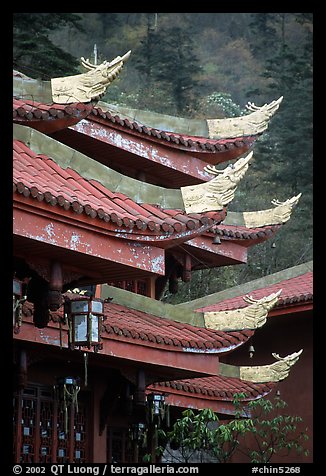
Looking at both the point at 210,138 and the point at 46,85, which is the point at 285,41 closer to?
the point at 210,138

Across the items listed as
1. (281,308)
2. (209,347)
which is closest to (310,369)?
(281,308)

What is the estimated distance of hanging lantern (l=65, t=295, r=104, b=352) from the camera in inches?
427

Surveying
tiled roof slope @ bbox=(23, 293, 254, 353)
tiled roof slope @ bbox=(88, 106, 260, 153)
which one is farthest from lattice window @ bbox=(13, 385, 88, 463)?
tiled roof slope @ bbox=(88, 106, 260, 153)

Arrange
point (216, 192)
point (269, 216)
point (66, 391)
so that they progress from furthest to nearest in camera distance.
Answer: point (269, 216) < point (66, 391) < point (216, 192)

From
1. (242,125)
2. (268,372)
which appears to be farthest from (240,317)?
(242,125)

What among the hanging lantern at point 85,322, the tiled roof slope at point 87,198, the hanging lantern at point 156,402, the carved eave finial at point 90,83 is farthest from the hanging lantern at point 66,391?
the carved eave finial at point 90,83

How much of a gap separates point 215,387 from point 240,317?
Result: 141cm

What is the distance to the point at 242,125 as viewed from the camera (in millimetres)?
16734

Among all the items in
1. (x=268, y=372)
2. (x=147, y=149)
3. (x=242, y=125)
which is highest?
(x=242, y=125)

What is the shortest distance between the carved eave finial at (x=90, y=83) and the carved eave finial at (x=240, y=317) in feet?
14.4

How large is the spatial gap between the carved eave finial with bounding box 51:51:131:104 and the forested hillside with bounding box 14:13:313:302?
1664cm

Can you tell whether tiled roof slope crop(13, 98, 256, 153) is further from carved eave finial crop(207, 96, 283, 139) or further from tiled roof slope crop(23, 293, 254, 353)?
tiled roof slope crop(23, 293, 254, 353)

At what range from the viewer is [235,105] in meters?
40.2

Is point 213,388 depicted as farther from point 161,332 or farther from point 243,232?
point 243,232
